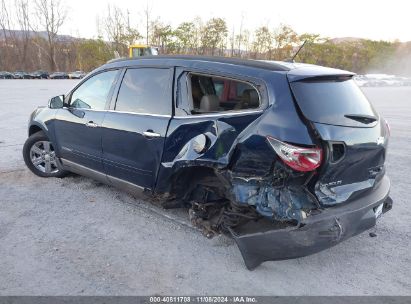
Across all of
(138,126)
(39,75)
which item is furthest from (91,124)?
(39,75)

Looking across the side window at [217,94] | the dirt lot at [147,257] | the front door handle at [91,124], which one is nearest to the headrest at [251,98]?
the side window at [217,94]

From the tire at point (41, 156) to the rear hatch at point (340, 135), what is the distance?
3.65 meters

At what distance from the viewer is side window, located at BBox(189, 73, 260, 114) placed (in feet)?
10.3

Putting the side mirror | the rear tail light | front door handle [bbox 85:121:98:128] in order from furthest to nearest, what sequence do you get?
the side mirror → front door handle [bbox 85:121:98:128] → the rear tail light

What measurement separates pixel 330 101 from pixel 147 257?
2.06 meters

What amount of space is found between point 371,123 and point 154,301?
2.31 meters

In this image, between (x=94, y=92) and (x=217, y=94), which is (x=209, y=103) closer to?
(x=217, y=94)

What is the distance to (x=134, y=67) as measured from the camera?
3.76 metres

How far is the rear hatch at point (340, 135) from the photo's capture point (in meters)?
2.63

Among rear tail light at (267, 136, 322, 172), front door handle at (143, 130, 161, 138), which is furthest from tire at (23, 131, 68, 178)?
rear tail light at (267, 136, 322, 172)

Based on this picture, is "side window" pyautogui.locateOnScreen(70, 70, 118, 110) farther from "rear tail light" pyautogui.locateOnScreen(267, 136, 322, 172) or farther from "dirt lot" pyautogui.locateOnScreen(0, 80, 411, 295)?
"rear tail light" pyautogui.locateOnScreen(267, 136, 322, 172)

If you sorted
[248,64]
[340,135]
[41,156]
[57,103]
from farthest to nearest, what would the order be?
1. [41,156]
2. [57,103]
3. [248,64]
4. [340,135]

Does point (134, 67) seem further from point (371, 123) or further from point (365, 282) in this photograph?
point (365, 282)

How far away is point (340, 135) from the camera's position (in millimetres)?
2658
